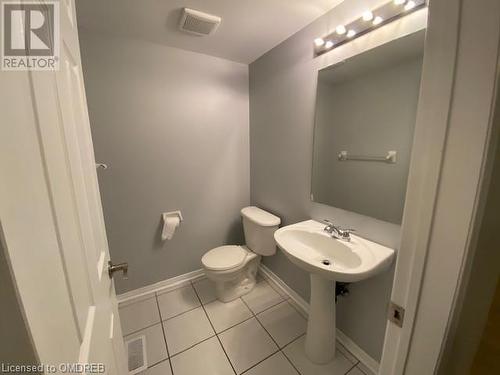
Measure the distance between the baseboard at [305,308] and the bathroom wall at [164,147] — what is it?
0.61 meters

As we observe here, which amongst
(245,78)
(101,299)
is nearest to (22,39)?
(101,299)

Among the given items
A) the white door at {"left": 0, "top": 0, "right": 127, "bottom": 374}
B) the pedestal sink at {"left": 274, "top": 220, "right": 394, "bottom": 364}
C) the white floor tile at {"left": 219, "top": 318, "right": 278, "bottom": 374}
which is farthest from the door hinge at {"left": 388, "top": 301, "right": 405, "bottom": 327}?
the white floor tile at {"left": 219, "top": 318, "right": 278, "bottom": 374}

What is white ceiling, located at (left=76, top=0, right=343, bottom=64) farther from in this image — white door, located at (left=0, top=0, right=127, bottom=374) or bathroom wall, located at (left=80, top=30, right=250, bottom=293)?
white door, located at (left=0, top=0, right=127, bottom=374)

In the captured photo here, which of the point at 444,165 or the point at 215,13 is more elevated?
the point at 215,13

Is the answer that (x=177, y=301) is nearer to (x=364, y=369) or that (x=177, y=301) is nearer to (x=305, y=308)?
(x=305, y=308)

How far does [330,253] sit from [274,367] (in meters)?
0.82

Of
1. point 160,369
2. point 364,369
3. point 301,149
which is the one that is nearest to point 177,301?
point 160,369

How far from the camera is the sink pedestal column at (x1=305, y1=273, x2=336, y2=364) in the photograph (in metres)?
1.30

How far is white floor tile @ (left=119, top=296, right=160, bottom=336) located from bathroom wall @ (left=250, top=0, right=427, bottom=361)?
115cm

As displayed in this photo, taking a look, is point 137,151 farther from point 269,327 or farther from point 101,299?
point 269,327

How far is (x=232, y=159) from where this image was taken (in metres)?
2.16

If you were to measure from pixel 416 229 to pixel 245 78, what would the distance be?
6.77ft

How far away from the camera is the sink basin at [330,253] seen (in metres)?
1.01

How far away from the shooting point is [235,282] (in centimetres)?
191
